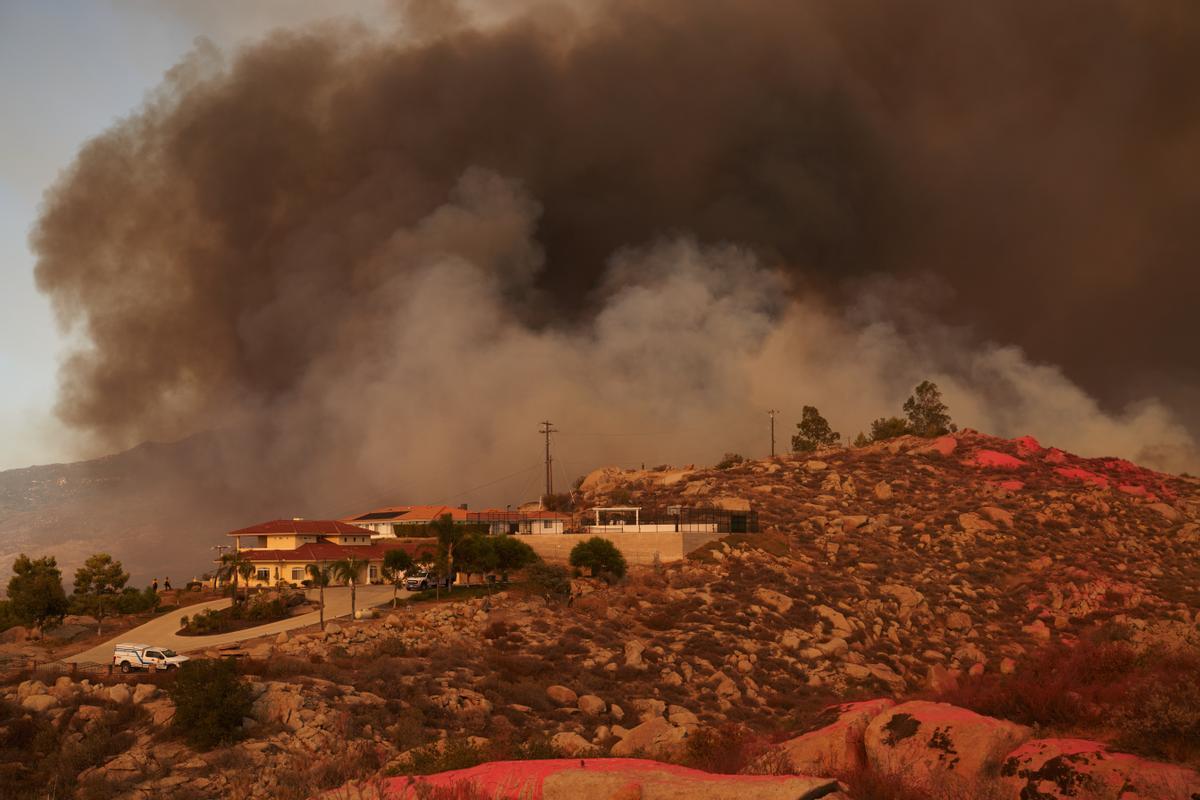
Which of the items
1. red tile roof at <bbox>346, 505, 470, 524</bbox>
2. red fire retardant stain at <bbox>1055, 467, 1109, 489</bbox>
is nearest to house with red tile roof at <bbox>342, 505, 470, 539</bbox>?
red tile roof at <bbox>346, 505, 470, 524</bbox>

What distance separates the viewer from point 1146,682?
13.8 m

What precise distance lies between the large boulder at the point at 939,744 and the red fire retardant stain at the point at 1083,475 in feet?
Answer: 244

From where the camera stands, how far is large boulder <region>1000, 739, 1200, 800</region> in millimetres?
11164

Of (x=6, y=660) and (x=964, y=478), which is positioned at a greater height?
(x=964, y=478)

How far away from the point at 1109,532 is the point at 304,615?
5711 cm

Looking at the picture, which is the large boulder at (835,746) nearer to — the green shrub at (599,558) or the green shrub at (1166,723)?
the green shrub at (1166,723)

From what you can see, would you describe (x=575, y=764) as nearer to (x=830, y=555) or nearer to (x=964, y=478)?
(x=830, y=555)

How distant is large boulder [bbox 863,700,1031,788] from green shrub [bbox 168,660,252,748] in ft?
51.3

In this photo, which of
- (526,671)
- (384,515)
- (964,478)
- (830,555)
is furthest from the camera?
(384,515)

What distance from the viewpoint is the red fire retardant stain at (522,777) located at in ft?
39.0

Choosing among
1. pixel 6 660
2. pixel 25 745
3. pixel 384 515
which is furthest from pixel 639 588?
pixel 384 515

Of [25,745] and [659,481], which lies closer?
[25,745]

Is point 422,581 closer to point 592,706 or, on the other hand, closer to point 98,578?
point 98,578

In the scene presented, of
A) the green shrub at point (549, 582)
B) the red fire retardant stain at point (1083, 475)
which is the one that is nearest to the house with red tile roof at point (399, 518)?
the green shrub at point (549, 582)
